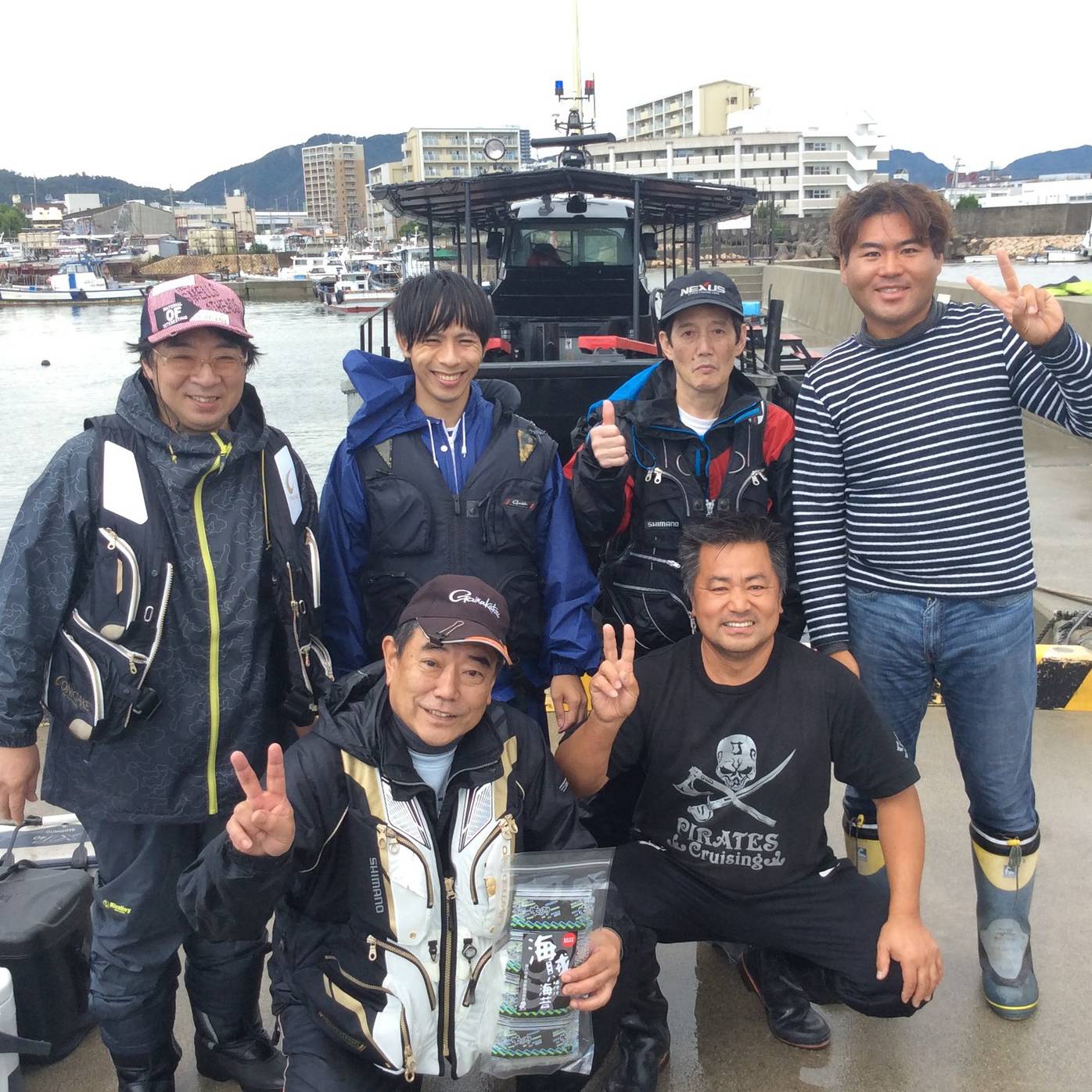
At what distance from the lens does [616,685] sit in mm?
2098

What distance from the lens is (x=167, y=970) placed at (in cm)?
217

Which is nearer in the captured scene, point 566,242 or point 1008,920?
point 1008,920

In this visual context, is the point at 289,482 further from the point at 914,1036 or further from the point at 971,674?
the point at 914,1036

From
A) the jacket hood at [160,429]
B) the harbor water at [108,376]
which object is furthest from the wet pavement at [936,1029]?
the harbor water at [108,376]

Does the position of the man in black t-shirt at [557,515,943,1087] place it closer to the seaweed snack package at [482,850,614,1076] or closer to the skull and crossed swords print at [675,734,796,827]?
the skull and crossed swords print at [675,734,796,827]

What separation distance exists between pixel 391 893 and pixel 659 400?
142 cm

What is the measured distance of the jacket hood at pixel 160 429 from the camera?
80.6 inches

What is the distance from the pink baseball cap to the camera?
2.04 meters

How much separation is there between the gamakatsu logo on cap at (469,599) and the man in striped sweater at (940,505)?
91 centimetres

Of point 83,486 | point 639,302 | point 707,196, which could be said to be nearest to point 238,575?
point 83,486

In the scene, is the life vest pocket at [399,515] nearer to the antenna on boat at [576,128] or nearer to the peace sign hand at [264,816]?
the peace sign hand at [264,816]

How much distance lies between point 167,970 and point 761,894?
1.39m

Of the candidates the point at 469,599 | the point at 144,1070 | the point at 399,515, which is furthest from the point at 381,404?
the point at 144,1070

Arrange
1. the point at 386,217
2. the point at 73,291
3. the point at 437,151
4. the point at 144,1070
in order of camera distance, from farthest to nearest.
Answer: the point at 386,217, the point at 437,151, the point at 73,291, the point at 144,1070
